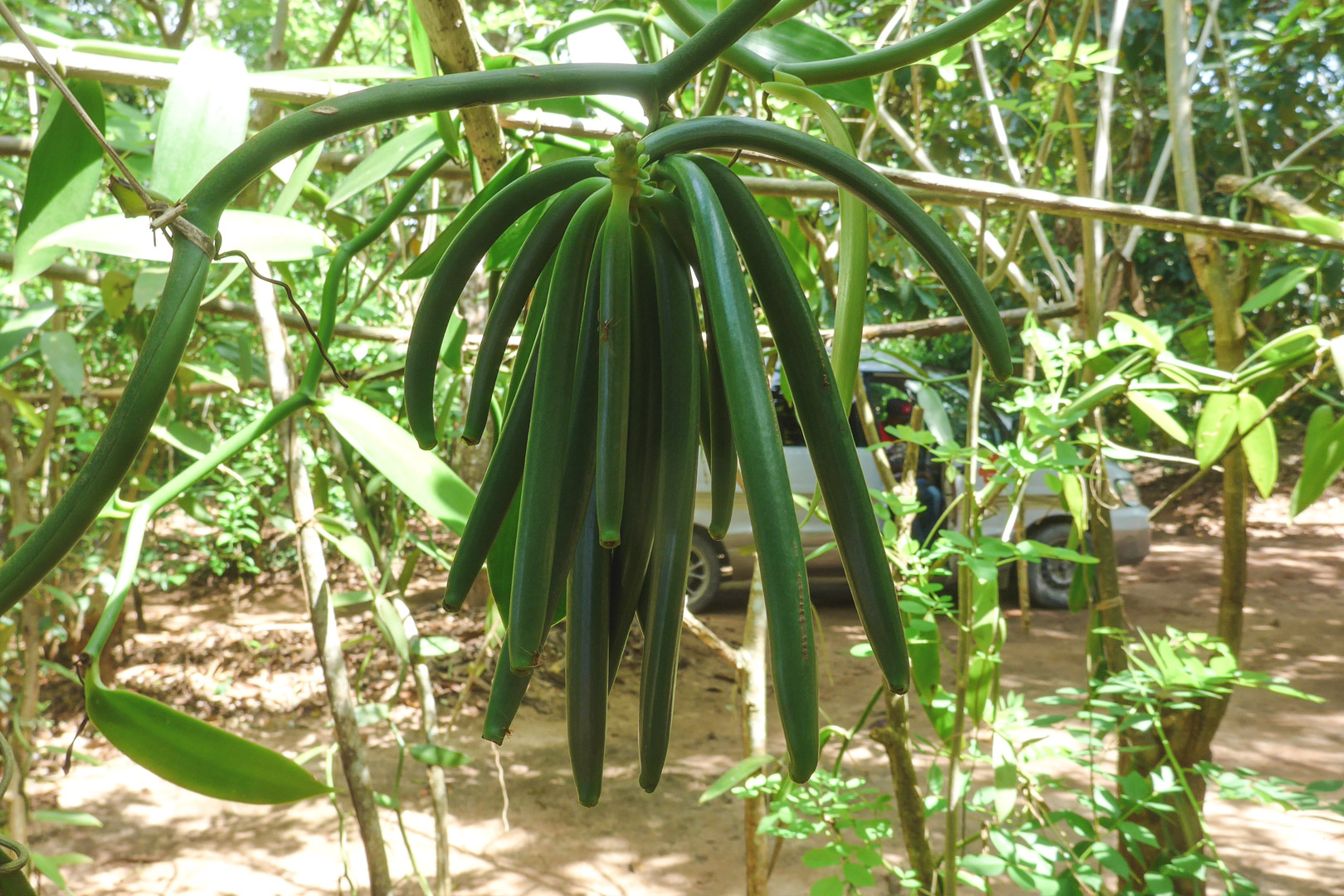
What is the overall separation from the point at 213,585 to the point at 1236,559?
3.58 metres

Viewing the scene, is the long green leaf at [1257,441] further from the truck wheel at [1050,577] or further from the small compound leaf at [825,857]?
the truck wheel at [1050,577]

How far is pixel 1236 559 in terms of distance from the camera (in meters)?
0.98

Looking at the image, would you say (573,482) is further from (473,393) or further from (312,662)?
(312,662)

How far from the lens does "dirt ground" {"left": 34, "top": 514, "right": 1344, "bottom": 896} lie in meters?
1.74

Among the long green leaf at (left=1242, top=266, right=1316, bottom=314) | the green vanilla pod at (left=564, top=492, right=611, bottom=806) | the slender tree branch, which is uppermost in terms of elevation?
the slender tree branch

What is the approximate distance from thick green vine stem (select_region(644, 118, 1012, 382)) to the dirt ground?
0.91m

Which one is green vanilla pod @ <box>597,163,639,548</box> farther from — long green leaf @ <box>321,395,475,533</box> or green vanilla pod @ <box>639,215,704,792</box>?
long green leaf @ <box>321,395,475,533</box>

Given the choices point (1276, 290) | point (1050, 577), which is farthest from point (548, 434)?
point (1050, 577)

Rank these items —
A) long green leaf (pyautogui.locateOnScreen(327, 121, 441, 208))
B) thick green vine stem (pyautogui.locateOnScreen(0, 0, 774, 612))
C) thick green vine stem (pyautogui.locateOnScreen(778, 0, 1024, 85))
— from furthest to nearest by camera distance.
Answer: long green leaf (pyautogui.locateOnScreen(327, 121, 441, 208)) < thick green vine stem (pyautogui.locateOnScreen(778, 0, 1024, 85)) < thick green vine stem (pyautogui.locateOnScreen(0, 0, 774, 612))

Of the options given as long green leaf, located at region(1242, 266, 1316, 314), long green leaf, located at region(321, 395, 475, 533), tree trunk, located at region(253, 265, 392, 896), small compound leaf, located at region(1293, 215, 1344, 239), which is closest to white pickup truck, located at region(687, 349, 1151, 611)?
long green leaf, located at region(1242, 266, 1316, 314)

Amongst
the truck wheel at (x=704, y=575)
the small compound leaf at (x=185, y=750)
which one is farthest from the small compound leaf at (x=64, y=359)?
the truck wheel at (x=704, y=575)

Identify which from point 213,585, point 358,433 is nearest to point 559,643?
point 213,585

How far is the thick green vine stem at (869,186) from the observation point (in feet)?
0.64

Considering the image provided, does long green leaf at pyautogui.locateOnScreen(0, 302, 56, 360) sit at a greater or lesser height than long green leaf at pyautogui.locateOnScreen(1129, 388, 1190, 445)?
greater
